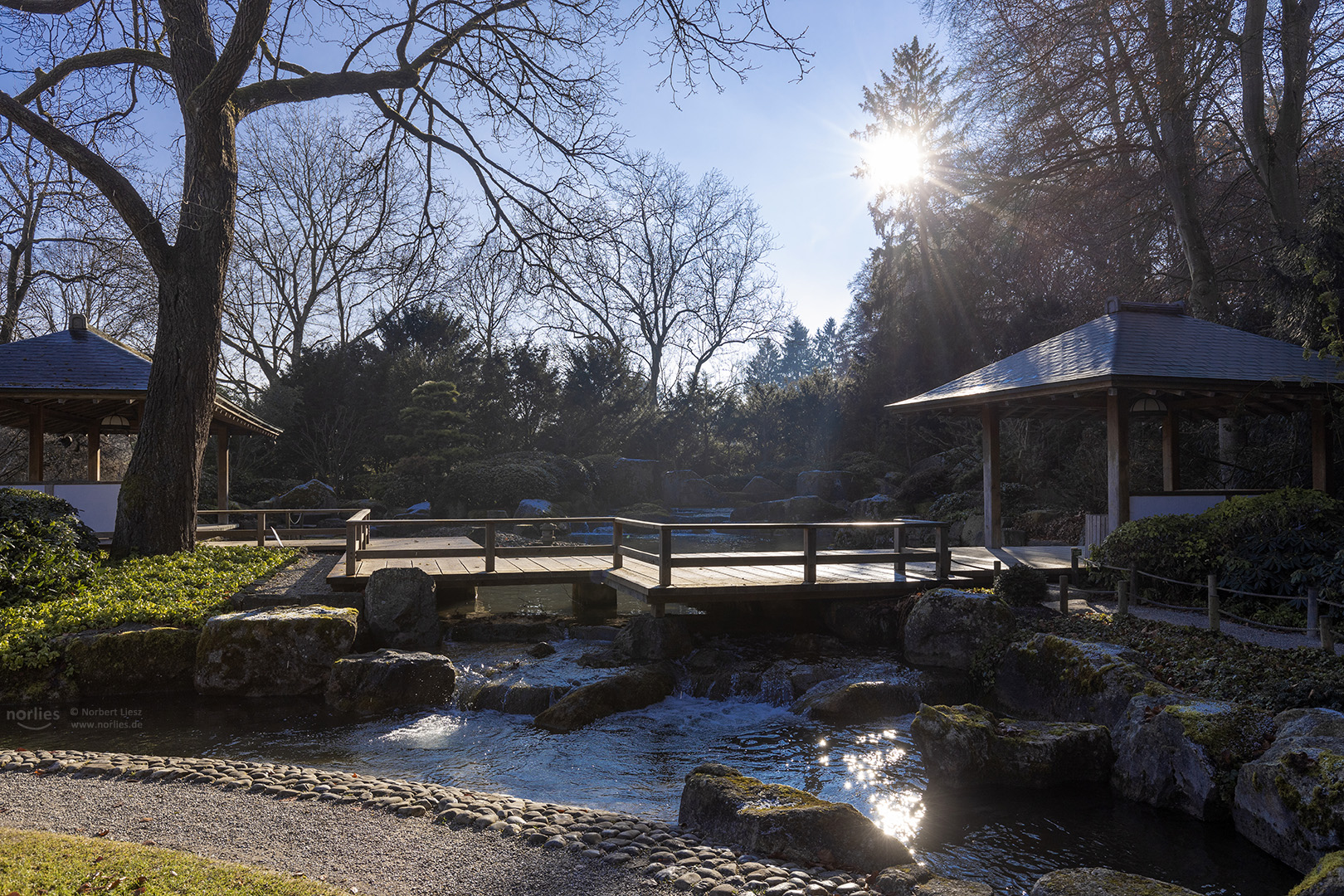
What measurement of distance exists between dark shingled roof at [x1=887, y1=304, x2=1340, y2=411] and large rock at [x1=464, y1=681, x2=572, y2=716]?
773 centimetres

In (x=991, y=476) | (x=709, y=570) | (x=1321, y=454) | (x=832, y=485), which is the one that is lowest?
(x=709, y=570)

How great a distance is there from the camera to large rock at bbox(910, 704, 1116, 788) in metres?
5.77

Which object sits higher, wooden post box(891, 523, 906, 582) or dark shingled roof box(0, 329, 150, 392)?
dark shingled roof box(0, 329, 150, 392)

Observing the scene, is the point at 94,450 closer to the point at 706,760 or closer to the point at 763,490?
the point at 706,760


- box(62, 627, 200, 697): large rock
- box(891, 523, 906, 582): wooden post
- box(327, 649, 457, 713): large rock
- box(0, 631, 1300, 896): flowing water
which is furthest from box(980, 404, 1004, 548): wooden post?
box(62, 627, 200, 697): large rock

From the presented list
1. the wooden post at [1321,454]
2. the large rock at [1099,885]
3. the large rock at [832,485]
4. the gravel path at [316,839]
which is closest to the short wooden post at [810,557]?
the large rock at [1099,885]

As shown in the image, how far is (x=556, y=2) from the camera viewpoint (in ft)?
32.9

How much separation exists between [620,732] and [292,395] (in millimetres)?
23324

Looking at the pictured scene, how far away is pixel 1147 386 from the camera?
10188 mm

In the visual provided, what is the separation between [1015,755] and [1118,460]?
21.4 feet

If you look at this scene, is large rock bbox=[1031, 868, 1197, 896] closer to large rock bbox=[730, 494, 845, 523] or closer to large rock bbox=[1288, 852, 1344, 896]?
large rock bbox=[1288, 852, 1344, 896]

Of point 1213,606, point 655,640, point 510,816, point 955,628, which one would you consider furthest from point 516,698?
point 1213,606

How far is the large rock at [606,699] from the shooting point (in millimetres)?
7184

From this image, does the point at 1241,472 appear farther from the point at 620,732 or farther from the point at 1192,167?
the point at 620,732
